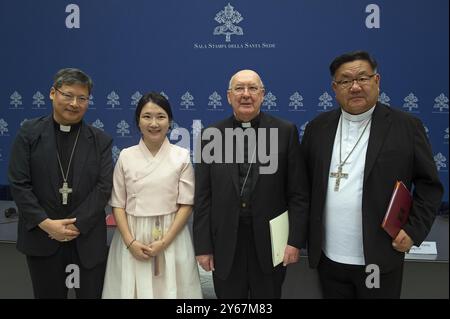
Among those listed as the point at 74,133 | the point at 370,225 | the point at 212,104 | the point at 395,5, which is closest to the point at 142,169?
the point at 74,133

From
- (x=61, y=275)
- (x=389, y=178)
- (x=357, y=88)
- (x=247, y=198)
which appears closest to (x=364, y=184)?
(x=389, y=178)

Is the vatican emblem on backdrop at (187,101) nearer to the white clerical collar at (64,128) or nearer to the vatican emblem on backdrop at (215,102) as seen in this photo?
the vatican emblem on backdrop at (215,102)

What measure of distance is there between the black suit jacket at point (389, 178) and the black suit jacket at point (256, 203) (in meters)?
0.12

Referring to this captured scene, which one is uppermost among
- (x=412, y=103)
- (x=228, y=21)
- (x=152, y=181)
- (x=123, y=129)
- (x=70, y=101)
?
(x=228, y=21)

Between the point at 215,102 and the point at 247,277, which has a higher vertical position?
the point at 215,102

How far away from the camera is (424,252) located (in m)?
2.83

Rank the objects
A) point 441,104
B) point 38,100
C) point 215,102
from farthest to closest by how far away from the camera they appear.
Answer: point 38,100, point 215,102, point 441,104

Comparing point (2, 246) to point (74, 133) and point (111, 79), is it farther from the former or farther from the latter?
point (111, 79)

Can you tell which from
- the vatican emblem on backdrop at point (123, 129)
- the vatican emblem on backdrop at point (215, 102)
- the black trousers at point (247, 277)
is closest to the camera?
the black trousers at point (247, 277)

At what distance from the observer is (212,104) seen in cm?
407

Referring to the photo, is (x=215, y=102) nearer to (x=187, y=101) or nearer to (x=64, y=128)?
(x=187, y=101)

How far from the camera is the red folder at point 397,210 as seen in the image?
6.26ft

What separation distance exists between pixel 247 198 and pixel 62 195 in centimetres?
98

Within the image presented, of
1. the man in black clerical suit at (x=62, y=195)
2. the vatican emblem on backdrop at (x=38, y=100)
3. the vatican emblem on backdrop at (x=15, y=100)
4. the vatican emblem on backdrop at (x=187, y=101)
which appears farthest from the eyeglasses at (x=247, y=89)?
the vatican emblem on backdrop at (x=15, y=100)
